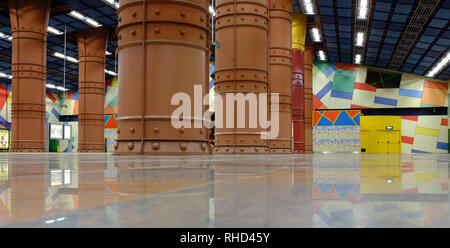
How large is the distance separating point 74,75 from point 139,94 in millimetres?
36371

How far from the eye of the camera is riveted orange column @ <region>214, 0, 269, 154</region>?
11203mm

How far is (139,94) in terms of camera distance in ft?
18.9

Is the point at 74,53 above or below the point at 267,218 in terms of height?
above

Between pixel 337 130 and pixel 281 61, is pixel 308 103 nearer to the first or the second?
pixel 337 130

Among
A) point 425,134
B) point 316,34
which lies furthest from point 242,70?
point 425,134

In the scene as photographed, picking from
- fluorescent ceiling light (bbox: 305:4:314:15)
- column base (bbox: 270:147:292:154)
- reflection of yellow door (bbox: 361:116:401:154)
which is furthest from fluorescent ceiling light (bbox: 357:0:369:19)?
reflection of yellow door (bbox: 361:116:401:154)

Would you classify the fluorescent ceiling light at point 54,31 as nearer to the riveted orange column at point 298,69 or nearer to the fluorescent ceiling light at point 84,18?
the fluorescent ceiling light at point 84,18

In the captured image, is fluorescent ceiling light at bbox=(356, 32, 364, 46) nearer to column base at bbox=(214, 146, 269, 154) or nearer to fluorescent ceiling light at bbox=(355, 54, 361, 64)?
fluorescent ceiling light at bbox=(355, 54, 361, 64)

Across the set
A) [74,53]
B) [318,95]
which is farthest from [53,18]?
[318,95]

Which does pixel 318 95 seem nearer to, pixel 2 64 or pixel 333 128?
pixel 333 128

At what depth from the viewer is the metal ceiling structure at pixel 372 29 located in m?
21.6

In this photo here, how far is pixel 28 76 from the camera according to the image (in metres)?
16.7

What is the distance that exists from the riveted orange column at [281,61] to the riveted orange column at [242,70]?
3.20 metres

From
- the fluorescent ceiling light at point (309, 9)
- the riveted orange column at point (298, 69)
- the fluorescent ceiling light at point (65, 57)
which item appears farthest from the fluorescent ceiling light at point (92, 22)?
the fluorescent ceiling light at point (309, 9)
